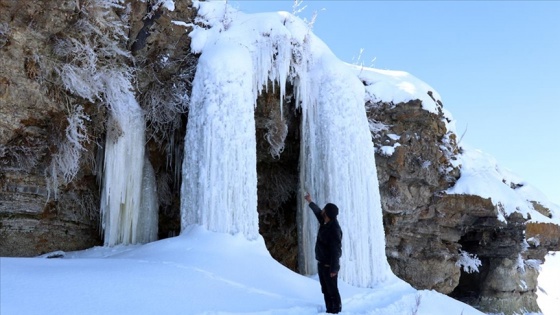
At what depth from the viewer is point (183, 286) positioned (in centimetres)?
530

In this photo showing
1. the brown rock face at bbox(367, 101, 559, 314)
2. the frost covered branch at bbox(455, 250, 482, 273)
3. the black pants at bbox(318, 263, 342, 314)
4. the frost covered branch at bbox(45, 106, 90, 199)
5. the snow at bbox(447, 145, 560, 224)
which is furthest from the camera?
the frost covered branch at bbox(455, 250, 482, 273)

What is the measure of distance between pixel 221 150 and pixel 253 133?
0.68 meters

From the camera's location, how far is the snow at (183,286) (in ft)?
14.1

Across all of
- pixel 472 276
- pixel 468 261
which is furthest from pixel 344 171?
pixel 472 276

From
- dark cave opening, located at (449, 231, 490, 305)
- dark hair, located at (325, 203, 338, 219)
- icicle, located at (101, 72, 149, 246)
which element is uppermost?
icicle, located at (101, 72, 149, 246)

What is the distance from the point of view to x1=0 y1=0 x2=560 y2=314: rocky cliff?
7.46m

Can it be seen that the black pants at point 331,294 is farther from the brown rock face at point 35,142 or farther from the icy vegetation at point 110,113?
the brown rock face at point 35,142

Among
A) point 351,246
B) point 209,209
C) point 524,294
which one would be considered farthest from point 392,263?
point 209,209

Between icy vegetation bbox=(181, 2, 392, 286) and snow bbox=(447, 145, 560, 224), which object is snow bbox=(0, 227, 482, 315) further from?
snow bbox=(447, 145, 560, 224)

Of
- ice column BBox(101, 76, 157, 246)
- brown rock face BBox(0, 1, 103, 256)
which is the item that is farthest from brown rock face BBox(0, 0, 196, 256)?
ice column BBox(101, 76, 157, 246)

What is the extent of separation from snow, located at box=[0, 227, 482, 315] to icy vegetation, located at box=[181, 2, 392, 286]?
1.88 ft

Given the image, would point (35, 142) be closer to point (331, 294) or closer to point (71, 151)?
point (71, 151)

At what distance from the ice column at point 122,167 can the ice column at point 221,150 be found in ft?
3.44

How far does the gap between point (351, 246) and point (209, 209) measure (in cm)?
266
